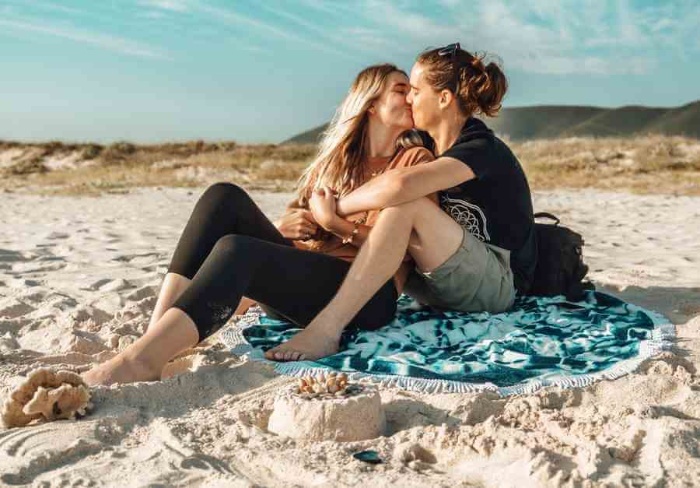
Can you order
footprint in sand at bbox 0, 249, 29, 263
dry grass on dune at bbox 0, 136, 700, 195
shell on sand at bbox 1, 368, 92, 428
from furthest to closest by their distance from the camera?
dry grass on dune at bbox 0, 136, 700, 195, footprint in sand at bbox 0, 249, 29, 263, shell on sand at bbox 1, 368, 92, 428

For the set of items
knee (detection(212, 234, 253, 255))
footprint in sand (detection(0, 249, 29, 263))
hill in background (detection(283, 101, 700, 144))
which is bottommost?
footprint in sand (detection(0, 249, 29, 263))

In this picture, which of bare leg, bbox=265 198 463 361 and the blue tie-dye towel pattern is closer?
the blue tie-dye towel pattern

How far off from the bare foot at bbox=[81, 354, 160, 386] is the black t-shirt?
158 centimetres

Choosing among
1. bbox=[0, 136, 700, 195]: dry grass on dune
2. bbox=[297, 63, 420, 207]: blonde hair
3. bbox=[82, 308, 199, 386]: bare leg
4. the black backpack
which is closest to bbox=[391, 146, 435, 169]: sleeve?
bbox=[297, 63, 420, 207]: blonde hair

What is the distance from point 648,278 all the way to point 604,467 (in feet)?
10.1

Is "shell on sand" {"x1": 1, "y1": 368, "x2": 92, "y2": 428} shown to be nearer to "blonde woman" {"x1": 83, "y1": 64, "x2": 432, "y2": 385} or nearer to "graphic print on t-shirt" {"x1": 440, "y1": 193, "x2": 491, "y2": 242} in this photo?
"blonde woman" {"x1": 83, "y1": 64, "x2": 432, "y2": 385}

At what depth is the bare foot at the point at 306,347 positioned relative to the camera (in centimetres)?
333

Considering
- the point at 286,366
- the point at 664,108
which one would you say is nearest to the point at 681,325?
the point at 286,366

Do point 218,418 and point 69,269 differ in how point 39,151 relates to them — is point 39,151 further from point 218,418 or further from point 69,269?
point 218,418

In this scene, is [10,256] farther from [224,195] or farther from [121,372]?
[121,372]

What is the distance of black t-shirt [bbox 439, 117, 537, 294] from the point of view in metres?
3.67

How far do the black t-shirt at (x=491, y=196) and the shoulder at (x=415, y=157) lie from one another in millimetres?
152

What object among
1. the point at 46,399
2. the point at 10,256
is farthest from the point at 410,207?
the point at 10,256

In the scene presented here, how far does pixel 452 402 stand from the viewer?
9.53ft
